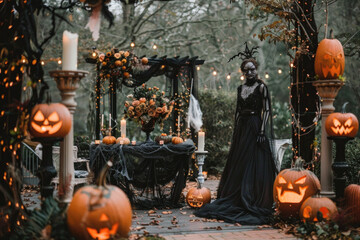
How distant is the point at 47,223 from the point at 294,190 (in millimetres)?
3308

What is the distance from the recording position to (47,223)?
372cm

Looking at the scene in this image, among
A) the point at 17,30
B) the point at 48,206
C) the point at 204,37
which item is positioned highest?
the point at 204,37

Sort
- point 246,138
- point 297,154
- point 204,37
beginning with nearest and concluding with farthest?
1. point 246,138
2. point 297,154
3. point 204,37

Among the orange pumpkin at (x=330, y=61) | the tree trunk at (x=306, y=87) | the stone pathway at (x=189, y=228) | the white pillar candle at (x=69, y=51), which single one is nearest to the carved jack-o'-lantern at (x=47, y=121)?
the white pillar candle at (x=69, y=51)

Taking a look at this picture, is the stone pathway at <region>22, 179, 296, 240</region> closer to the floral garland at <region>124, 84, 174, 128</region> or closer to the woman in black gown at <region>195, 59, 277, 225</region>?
the woman in black gown at <region>195, 59, 277, 225</region>

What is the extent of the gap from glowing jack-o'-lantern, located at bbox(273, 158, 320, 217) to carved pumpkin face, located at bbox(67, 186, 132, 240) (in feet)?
9.06

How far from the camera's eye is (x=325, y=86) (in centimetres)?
550

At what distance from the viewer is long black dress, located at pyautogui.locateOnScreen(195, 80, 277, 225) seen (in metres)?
6.36

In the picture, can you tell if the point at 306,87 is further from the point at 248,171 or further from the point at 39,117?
the point at 39,117

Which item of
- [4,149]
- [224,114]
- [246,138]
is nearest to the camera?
[4,149]

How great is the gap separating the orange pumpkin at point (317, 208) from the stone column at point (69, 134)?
2.79 m

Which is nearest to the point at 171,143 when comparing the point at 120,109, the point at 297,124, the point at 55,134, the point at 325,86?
the point at 297,124

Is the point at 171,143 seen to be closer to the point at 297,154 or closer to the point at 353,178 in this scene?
the point at 297,154

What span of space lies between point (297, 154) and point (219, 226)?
2500 mm
